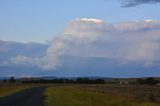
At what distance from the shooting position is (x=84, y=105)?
4200 centimetres

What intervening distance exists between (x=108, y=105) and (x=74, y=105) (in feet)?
10.9

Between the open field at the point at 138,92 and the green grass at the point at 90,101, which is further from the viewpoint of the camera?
the open field at the point at 138,92

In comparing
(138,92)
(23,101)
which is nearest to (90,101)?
(23,101)

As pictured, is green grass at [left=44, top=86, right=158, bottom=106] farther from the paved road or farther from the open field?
the open field

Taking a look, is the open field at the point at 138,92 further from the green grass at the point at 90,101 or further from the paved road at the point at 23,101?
the paved road at the point at 23,101

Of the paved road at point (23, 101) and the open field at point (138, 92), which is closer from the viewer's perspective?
the paved road at point (23, 101)

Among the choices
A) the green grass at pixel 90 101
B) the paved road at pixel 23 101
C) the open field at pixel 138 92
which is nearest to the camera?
the paved road at pixel 23 101

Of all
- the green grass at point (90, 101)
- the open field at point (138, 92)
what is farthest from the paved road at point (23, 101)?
the open field at point (138, 92)

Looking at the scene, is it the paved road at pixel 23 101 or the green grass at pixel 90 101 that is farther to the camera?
the green grass at pixel 90 101

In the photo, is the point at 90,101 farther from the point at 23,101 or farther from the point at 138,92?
the point at 138,92

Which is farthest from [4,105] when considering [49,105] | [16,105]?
[49,105]

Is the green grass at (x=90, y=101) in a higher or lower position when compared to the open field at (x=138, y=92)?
lower

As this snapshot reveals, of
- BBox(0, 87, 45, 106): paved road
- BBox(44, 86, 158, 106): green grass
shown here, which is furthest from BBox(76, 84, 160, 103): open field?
BBox(0, 87, 45, 106): paved road

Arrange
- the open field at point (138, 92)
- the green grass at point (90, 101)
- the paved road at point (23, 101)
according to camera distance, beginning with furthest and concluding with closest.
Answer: the open field at point (138, 92)
the green grass at point (90, 101)
the paved road at point (23, 101)
